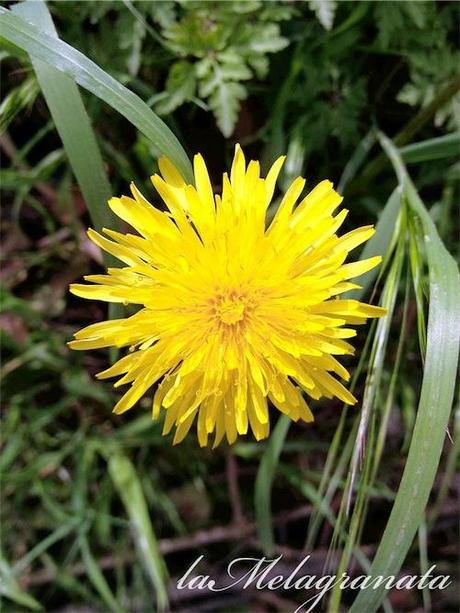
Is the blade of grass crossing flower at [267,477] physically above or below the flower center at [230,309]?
below

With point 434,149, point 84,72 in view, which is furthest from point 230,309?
point 434,149

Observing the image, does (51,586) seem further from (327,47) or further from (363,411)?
(327,47)

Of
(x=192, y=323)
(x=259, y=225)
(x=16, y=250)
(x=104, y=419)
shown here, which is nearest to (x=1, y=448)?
(x=104, y=419)

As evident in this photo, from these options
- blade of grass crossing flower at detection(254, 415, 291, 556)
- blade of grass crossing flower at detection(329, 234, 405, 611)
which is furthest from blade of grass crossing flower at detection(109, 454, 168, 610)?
blade of grass crossing flower at detection(329, 234, 405, 611)

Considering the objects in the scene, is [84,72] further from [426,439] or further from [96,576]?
[96,576]

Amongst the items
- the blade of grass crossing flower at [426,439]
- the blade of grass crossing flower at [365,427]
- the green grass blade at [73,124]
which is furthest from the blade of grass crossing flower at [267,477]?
the green grass blade at [73,124]

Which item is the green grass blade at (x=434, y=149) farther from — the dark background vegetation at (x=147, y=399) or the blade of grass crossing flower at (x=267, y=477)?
the blade of grass crossing flower at (x=267, y=477)

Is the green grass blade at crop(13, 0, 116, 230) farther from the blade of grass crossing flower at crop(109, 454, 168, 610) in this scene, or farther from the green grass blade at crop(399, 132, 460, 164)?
the blade of grass crossing flower at crop(109, 454, 168, 610)
